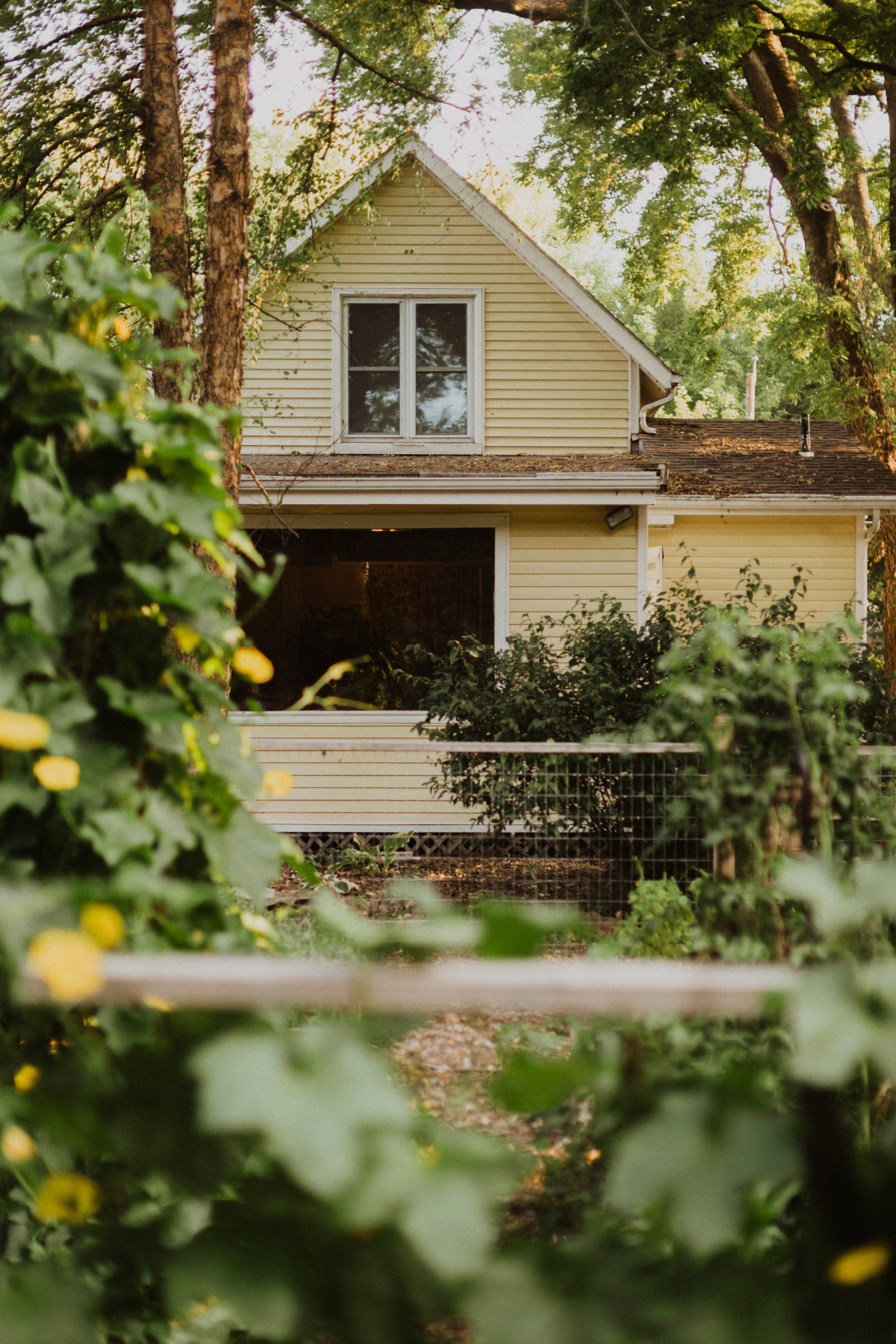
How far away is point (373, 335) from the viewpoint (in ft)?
35.2

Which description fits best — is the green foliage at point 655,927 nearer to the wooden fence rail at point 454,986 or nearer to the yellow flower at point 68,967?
the wooden fence rail at point 454,986

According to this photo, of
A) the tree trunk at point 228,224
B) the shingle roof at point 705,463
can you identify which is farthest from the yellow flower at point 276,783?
the shingle roof at point 705,463

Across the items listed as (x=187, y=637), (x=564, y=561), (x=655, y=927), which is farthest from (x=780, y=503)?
(x=187, y=637)

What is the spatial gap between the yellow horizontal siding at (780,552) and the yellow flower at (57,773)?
36.5ft

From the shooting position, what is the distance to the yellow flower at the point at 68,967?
84 cm

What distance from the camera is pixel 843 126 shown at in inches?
576

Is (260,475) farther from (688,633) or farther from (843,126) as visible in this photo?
(843,126)

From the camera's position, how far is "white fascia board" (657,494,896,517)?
1105cm

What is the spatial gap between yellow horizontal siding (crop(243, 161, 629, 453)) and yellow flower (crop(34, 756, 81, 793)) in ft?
32.0

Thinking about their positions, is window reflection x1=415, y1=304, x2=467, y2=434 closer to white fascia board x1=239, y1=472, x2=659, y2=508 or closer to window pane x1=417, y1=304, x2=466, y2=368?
window pane x1=417, y1=304, x2=466, y2=368

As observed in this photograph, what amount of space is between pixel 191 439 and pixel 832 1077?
1.05 m

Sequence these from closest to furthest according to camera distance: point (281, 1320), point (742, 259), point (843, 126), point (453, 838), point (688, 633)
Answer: point (281, 1320) → point (688, 633) → point (453, 838) → point (742, 259) → point (843, 126)

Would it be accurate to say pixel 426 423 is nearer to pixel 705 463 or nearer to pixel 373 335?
pixel 373 335

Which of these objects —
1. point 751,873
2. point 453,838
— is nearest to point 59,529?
point 751,873
